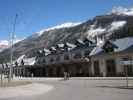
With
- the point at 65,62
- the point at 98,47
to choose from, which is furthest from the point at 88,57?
the point at 65,62

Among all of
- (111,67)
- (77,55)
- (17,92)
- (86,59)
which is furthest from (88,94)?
(77,55)

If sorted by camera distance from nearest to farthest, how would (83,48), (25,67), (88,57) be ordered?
(88,57) < (83,48) < (25,67)

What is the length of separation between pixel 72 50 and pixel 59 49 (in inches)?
307

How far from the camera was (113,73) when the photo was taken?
55.5 m

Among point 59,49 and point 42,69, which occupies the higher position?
point 59,49

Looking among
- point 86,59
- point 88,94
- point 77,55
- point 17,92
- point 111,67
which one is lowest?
point 88,94

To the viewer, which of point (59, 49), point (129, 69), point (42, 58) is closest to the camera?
point (129, 69)

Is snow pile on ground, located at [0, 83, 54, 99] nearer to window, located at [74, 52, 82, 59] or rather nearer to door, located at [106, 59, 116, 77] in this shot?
door, located at [106, 59, 116, 77]

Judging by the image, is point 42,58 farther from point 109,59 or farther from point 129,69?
point 129,69

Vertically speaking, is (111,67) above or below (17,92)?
above

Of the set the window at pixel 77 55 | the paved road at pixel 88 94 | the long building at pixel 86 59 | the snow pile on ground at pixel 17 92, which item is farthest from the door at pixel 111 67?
the snow pile on ground at pixel 17 92

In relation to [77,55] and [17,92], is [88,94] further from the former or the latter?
[77,55]

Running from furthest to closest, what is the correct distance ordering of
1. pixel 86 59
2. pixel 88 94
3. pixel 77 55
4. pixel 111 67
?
pixel 77 55 → pixel 86 59 → pixel 111 67 → pixel 88 94

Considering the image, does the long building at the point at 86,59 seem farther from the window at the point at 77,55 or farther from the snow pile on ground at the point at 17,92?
the snow pile on ground at the point at 17,92
